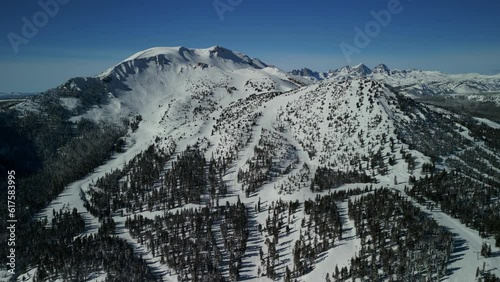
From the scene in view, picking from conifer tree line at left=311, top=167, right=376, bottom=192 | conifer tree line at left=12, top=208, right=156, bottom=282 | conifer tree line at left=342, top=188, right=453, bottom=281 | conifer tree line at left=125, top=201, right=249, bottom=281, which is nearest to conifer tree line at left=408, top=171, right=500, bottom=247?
conifer tree line at left=342, top=188, right=453, bottom=281

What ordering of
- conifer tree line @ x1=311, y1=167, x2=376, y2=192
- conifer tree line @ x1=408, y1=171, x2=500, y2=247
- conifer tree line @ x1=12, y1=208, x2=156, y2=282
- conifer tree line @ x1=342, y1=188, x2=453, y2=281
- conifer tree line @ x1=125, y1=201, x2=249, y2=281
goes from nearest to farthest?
conifer tree line @ x1=342, y1=188, x2=453, y2=281 → conifer tree line @ x1=408, y1=171, x2=500, y2=247 → conifer tree line @ x1=125, y1=201, x2=249, y2=281 → conifer tree line @ x1=12, y1=208, x2=156, y2=282 → conifer tree line @ x1=311, y1=167, x2=376, y2=192

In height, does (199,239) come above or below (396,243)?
below

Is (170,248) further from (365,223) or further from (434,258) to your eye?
(434,258)

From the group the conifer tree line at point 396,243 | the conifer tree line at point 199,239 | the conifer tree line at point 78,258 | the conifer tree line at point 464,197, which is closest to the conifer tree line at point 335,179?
the conifer tree line at point 464,197

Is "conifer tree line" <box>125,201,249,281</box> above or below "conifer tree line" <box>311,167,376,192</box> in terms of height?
below

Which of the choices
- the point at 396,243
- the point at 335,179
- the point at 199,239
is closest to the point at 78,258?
the point at 199,239

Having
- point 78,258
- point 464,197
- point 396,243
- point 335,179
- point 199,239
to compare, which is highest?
point 335,179

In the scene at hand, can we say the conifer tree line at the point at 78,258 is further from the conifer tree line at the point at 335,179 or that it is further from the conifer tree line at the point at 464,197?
the conifer tree line at the point at 464,197

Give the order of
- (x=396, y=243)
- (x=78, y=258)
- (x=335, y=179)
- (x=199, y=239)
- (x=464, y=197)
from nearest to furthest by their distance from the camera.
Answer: (x=396, y=243)
(x=464, y=197)
(x=78, y=258)
(x=199, y=239)
(x=335, y=179)

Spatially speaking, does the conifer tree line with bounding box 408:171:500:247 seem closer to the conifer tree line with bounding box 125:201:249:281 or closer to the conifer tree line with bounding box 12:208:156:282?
the conifer tree line with bounding box 125:201:249:281

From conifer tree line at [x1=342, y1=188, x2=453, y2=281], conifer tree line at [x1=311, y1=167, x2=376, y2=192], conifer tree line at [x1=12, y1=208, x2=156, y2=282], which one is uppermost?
conifer tree line at [x1=311, y1=167, x2=376, y2=192]

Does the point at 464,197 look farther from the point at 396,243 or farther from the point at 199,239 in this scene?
the point at 199,239

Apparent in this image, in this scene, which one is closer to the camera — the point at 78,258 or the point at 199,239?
the point at 78,258
